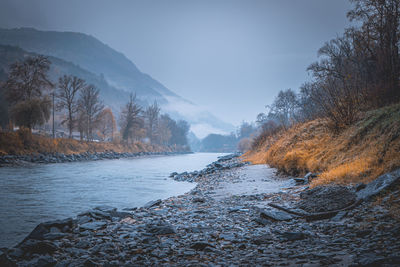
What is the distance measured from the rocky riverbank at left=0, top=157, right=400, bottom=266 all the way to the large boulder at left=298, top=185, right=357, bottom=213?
0.06 ft

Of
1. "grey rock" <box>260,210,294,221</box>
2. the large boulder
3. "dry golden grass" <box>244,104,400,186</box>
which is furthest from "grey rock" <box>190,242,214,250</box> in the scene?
"dry golden grass" <box>244,104,400,186</box>

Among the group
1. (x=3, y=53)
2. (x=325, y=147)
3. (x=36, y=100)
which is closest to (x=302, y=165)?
(x=325, y=147)

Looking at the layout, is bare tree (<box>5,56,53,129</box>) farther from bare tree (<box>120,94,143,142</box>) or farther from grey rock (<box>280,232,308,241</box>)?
grey rock (<box>280,232,308,241</box>)

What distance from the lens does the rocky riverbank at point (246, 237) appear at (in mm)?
2869

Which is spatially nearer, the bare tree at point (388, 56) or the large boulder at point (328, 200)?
the large boulder at point (328, 200)

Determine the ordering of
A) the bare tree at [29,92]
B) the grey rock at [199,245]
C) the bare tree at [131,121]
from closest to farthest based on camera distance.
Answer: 1. the grey rock at [199,245]
2. the bare tree at [29,92]
3. the bare tree at [131,121]

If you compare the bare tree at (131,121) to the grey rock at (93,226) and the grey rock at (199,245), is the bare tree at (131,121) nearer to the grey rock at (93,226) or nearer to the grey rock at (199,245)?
the grey rock at (93,226)

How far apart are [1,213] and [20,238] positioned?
9.53 feet

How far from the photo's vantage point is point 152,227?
180 inches

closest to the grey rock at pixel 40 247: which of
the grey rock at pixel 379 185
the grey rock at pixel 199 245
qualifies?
the grey rock at pixel 199 245

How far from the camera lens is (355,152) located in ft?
23.6

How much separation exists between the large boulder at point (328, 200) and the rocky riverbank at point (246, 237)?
17 mm

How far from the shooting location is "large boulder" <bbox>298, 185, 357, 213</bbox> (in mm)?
4543

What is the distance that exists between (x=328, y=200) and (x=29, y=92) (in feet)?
134
